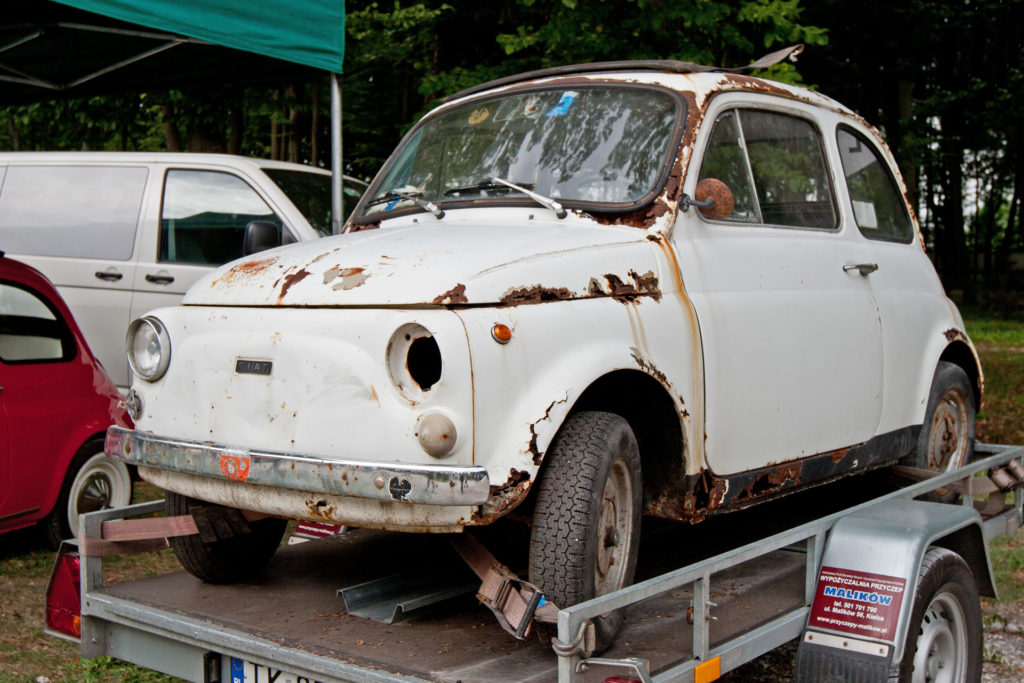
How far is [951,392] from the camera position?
5.45 m

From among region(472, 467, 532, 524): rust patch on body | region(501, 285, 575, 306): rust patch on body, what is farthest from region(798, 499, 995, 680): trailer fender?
region(501, 285, 575, 306): rust patch on body

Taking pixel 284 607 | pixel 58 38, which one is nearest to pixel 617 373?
pixel 284 607

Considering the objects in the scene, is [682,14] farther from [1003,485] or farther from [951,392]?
[1003,485]

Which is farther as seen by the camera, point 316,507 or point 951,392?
point 951,392

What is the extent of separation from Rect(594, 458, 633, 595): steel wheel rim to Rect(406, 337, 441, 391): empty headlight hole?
0.59 meters

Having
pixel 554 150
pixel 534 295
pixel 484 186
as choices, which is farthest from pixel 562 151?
pixel 534 295

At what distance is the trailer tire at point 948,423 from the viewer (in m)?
5.24

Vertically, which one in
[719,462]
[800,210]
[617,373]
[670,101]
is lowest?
[719,462]

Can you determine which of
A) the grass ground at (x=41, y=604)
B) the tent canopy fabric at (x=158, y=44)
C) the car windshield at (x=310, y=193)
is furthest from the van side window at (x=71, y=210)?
the grass ground at (x=41, y=604)

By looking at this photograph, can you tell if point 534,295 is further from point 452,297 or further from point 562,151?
point 562,151

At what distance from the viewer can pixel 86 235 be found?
7852 millimetres

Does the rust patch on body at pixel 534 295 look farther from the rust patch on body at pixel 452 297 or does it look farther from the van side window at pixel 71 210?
the van side window at pixel 71 210

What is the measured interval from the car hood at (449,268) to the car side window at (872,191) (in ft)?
5.71

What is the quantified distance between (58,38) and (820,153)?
551cm
